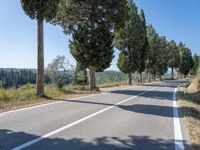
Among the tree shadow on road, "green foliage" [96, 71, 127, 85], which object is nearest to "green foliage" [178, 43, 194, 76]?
"green foliage" [96, 71, 127, 85]

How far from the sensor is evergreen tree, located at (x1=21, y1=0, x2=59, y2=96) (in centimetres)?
1928

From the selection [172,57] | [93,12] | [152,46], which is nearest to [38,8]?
[93,12]

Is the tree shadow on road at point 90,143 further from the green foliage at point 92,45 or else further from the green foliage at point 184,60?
the green foliage at point 184,60

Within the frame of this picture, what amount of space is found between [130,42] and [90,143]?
42613 millimetres

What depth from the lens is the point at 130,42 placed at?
49.4 metres

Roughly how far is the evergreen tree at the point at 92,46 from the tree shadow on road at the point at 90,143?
21903 mm

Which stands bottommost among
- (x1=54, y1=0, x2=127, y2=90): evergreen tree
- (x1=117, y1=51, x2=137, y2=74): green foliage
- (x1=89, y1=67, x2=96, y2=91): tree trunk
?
(x1=89, y1=67, x2=96, y2=91): tree trunk

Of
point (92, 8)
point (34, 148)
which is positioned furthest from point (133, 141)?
point (92, 8)

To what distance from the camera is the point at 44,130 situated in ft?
29.2

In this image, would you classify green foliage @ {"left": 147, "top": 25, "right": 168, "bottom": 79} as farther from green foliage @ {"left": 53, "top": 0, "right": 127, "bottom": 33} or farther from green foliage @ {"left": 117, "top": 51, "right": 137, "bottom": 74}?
green foliage @ {"left": 53, "top": 0, "right": 127, "bottom": 33}

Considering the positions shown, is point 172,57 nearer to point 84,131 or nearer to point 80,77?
point 80,77

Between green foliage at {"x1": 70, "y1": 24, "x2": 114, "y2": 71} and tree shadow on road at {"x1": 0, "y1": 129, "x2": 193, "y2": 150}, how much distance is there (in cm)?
2190

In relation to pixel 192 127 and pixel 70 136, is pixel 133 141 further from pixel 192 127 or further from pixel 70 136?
pixel 192 127

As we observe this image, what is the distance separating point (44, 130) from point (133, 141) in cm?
248
